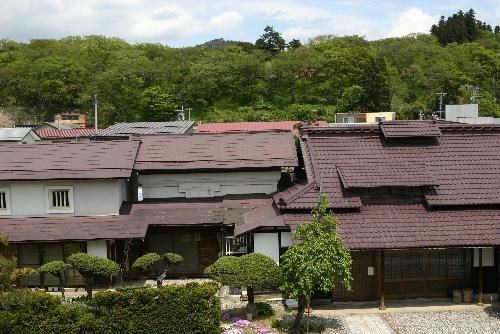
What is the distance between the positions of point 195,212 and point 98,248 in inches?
152

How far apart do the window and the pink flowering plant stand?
10.5m

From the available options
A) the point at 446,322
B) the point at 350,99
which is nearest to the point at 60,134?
the point at 350,99

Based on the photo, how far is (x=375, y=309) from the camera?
16938 millimetres

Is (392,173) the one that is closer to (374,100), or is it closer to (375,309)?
(375,309)

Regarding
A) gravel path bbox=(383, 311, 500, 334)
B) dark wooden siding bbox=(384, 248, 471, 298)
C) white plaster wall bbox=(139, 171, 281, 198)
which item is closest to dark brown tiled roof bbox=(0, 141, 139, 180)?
white plaster wall bbox=(139, 171, 281, 198)

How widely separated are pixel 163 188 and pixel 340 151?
758 centimetres

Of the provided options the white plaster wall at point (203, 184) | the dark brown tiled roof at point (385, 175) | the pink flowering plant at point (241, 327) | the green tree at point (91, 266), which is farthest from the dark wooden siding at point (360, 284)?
the green tree at point (91, 266)

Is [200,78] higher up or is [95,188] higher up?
[200,78]

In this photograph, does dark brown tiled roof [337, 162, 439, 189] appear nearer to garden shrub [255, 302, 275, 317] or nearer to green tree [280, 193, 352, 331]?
green tree [280, 193, 352, 331]

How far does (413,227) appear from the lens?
1712 cm

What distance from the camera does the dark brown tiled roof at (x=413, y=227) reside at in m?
16.5

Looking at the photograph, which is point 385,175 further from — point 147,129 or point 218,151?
point 147,129

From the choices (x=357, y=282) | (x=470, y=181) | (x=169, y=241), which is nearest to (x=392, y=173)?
(x=470, y=181)

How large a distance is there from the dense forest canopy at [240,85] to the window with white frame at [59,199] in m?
47.8
